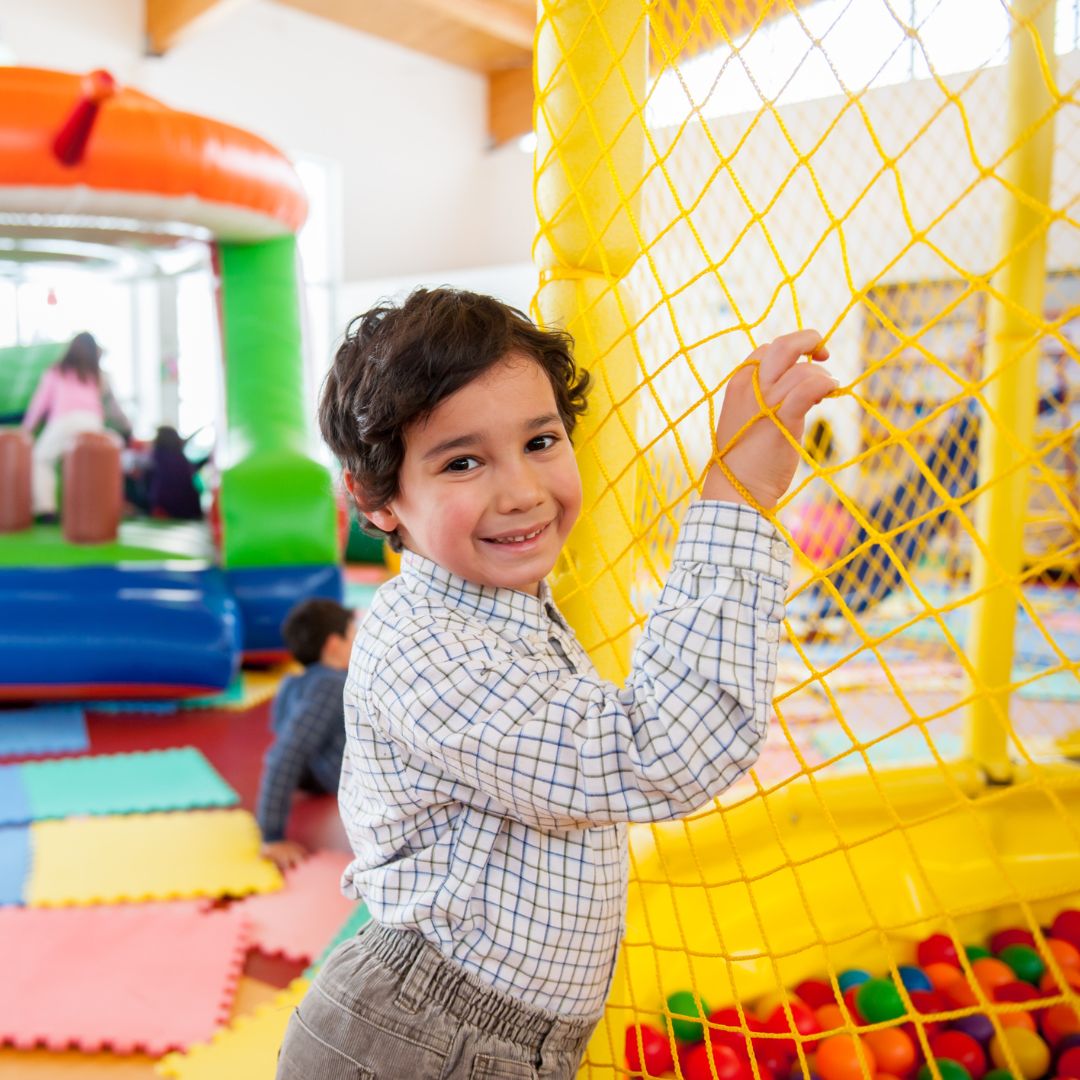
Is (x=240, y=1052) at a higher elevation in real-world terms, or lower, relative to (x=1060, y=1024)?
lower

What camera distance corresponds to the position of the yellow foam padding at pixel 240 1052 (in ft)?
3.54

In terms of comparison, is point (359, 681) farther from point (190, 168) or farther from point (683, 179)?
point (683, 179)

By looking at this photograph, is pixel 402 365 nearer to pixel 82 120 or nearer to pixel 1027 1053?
pixel 1027 1053

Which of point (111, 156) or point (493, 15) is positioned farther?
point (493, 15)

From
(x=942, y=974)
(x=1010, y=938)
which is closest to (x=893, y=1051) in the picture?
(x=942, y=974)

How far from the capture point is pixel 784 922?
3.76 feet

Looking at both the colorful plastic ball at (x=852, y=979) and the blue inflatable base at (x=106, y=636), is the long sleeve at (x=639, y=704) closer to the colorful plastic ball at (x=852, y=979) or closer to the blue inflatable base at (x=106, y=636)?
the colorful plastic ball at (x=852, y=979)

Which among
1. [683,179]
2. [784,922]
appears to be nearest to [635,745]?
[784,922]

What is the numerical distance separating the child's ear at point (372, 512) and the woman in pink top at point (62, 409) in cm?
223

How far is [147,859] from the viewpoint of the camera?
1617 millimetres

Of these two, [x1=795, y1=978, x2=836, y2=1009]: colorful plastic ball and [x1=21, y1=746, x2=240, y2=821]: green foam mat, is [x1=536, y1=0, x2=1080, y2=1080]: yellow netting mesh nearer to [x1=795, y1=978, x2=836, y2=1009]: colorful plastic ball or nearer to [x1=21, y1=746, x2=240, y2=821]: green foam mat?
[x1=795, y1=978, x2=836, y2=1009]: colorful plastic ball

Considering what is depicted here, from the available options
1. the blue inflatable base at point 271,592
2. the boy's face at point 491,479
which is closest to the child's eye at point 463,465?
the boy's face at point 491,479

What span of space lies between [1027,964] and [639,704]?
34.0 inches

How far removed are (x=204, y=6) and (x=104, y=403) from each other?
89.2 inches
